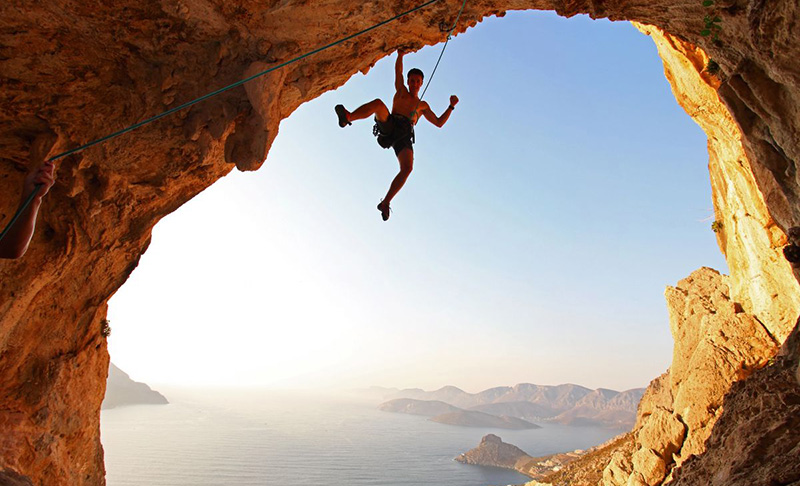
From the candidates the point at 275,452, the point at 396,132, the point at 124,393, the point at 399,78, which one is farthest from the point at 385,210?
the point at 124,393

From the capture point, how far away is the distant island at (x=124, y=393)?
108438 mm

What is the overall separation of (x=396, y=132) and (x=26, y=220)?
4.59m

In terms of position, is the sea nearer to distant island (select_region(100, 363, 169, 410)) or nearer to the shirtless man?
distant island (select_region(100, 363, 169, 410))

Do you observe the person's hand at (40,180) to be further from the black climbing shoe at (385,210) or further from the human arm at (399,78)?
the human arm at (399,78)

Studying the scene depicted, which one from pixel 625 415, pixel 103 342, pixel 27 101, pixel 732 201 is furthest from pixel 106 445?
pixel 625 415

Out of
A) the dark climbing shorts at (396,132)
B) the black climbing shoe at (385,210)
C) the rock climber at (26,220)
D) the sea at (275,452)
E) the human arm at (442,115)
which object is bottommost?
the sea at (275,452)

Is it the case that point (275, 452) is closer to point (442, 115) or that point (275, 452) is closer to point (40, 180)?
point (442, 115)

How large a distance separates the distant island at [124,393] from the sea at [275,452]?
19.1 ft

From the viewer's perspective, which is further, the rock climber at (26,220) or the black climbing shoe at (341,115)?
the black climbing shoe at (341,115)

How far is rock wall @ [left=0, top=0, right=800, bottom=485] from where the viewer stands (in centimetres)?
464

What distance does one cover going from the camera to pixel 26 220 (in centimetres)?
272

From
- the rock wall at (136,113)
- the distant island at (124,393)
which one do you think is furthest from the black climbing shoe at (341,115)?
the distant island at (124,393)

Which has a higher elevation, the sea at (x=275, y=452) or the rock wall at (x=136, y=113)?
the rock wall at (x=136, y=113)

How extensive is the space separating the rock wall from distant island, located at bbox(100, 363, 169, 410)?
127762 mm
